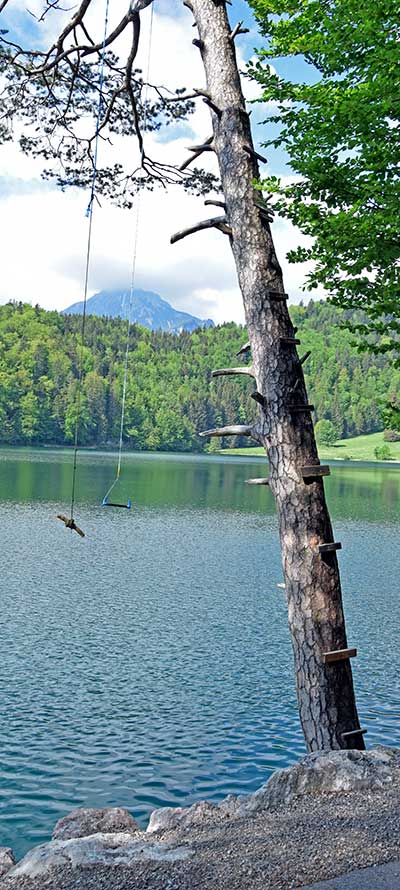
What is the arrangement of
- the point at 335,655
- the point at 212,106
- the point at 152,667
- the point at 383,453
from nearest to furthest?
the point at 335,655 < the point at 212,106 < the point at 152,667 < the point at 383,453

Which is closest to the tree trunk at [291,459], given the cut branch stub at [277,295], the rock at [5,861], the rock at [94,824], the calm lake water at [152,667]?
the cut branch stub at [277,295]

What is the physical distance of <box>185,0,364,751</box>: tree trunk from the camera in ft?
22.5

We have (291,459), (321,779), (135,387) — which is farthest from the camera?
(135,387)

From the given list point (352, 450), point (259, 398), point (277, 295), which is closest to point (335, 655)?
point (259, 398)

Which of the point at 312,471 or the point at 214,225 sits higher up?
the point at 214,225

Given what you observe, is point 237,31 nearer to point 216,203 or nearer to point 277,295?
point 216,203

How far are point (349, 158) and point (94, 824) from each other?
347 inches

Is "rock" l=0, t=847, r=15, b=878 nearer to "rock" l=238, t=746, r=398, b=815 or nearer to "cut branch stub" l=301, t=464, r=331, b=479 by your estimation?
"rock" l=238, t=746, r=398, b=815

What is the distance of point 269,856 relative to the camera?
4434 mm

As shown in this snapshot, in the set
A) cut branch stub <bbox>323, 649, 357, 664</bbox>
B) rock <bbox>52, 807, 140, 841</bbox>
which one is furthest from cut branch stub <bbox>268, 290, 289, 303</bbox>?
rock <bbox>52, 807, 140, 841</bbox>

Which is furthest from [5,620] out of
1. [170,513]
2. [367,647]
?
[170,513]

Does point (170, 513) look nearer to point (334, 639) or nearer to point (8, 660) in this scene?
point (8, 660)

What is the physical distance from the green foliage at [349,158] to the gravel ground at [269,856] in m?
6.11

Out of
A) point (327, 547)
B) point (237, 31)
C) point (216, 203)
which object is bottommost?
point (327, 547)
